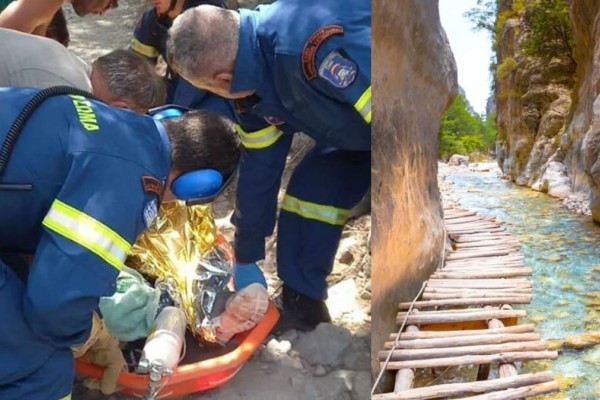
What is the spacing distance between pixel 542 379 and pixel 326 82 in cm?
70

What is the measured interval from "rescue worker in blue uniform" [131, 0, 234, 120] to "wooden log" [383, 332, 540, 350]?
0.59 metres

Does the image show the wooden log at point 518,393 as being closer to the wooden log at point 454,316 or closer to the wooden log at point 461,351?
the wooden log at point 461,351

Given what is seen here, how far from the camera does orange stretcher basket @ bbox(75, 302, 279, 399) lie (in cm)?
97

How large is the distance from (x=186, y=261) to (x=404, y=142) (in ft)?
1.76

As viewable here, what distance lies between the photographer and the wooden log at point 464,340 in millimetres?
1423

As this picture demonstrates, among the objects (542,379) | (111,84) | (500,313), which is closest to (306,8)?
(111,84)

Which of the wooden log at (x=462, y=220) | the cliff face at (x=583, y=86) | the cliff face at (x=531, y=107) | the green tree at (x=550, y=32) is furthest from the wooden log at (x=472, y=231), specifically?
the green tree at (x=550, y=32)

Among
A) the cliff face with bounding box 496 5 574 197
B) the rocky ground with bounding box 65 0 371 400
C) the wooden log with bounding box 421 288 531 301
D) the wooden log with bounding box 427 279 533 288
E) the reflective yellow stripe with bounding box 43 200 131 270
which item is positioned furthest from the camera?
the cliff face with bounding box 496 5 574 197

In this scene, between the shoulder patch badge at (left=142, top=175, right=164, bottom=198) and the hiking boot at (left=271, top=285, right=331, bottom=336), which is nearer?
the shoulder patch badge at (left=142, top=175, right=164, bottom=198)

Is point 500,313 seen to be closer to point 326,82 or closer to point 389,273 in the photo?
point 389,273

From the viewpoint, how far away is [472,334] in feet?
4.96

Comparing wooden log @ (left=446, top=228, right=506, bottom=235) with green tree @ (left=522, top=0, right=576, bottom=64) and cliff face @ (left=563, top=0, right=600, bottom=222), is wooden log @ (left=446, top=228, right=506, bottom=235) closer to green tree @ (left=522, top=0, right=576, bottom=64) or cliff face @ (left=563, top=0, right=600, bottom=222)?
cliff face @ (left=563, top=0, right=600, bottom=222)

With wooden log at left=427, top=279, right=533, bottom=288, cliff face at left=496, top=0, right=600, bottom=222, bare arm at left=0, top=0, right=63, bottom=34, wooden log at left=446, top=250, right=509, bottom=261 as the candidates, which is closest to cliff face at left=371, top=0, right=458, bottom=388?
wooden log at left=427, top=279, right=533, bottom=288

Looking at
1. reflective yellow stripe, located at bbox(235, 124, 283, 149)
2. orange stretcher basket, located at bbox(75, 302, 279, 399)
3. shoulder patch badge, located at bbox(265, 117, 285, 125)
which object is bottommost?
orange stretcher basket, located at bbox(75, 302, 279, 399)
